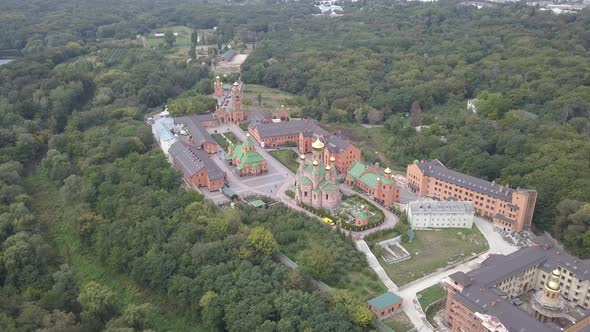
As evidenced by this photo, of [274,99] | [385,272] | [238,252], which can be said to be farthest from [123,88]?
[385,272]

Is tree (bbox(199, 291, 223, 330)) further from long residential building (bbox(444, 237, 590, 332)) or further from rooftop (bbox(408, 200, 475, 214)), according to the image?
rooftop (bbox(408, 200, 475, 214))

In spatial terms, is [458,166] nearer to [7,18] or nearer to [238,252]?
[238,252]

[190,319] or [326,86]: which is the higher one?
[326,86]

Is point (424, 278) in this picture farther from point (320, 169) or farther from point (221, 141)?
point (221, 141)

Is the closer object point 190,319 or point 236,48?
point 190,319

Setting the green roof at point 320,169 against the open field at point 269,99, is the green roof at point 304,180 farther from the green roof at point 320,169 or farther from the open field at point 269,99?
the open field at point 269,99

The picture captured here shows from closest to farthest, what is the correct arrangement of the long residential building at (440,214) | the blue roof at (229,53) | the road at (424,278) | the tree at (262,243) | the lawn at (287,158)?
the road at (424,278) < the tree at (262,243) < the long residential building at (440,214) < the lawn at (287,158) < the blue roof at (229,53)

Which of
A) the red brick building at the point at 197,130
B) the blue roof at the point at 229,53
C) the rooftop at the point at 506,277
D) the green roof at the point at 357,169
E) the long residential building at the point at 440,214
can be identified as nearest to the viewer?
the rooftop at the point at 506,277

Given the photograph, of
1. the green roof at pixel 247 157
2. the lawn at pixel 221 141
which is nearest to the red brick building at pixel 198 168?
the green roof at pixel 247 157

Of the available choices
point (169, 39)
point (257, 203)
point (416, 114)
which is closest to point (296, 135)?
point (257, 203)
